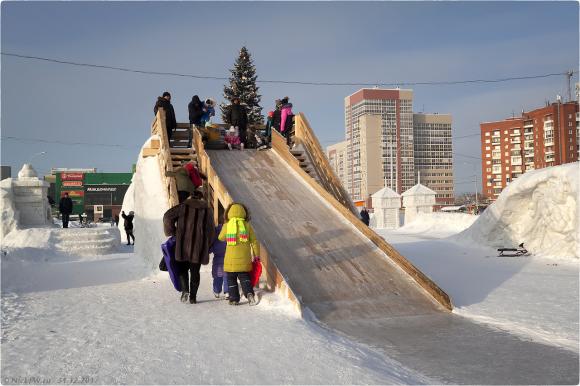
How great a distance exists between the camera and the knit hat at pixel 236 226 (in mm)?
6637

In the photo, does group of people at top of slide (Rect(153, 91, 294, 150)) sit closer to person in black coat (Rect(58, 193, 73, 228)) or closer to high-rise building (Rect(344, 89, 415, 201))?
person in black coat (Rect(58, 193, 73, 228))

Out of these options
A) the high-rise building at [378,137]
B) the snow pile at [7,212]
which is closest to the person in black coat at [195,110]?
the snow pile at [7,212]

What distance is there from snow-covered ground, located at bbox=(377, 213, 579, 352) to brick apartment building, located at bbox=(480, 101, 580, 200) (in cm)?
7750

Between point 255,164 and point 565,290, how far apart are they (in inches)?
301

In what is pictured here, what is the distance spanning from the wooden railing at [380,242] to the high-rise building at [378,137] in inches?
3637

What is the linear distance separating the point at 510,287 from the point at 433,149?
11508 centimetres

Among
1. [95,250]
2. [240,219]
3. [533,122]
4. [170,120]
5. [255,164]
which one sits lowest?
[95,250]

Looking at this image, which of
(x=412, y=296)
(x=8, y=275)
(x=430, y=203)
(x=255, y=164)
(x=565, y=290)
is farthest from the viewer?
(x=430, y=203)

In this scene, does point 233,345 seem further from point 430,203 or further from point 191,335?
point 430,203

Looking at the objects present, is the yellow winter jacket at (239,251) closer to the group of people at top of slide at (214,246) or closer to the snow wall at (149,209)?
the group of people at top of slide at (214,246)

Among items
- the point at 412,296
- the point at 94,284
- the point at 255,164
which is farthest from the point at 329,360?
the point at 255,164

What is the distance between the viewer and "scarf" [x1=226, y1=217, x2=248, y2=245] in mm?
6633

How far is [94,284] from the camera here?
29.5 feet

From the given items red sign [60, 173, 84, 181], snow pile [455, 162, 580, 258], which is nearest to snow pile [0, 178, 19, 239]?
snow pile [455, 162, 580, 258]
